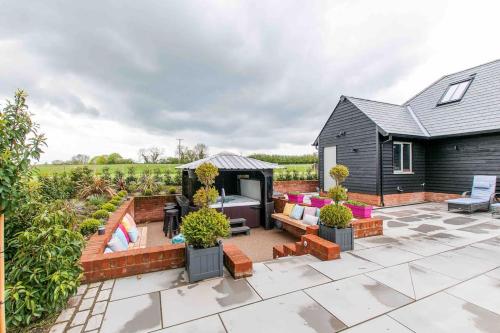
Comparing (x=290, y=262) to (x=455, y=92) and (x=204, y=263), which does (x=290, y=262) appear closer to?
A: (x=204, y=263)

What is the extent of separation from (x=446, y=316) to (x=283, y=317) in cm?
154

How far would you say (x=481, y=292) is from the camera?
2619 millimetres

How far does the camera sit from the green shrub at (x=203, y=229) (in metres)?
2.98

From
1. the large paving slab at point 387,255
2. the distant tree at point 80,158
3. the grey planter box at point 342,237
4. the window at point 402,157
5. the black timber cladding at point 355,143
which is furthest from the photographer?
the distant tree at point 80,158

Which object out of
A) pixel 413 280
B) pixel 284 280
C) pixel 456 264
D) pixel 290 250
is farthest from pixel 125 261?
pixel 456 264

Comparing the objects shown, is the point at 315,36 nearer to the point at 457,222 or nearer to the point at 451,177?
the point at 457,222

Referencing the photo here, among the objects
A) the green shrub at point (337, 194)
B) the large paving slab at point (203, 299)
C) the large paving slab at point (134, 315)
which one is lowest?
the large paving slab at point (203, 299)

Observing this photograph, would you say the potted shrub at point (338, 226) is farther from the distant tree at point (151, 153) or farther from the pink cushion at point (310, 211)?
the distant tree at point (151, 153)

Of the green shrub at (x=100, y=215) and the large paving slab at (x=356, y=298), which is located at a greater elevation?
the green shrub at (x=100, y=215)

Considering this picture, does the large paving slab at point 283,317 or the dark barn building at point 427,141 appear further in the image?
the dark barn building at point 427,141

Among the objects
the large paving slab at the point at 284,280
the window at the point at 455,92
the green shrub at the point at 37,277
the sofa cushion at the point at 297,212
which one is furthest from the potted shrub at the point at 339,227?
the window at the point at 455,92

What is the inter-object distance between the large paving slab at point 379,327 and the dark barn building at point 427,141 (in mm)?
7729

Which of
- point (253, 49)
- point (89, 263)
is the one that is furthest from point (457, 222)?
point (89, 263)

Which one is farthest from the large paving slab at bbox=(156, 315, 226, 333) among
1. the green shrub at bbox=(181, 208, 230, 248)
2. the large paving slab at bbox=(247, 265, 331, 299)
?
the green shrub at bbox=(181, 208, 230, 248)
